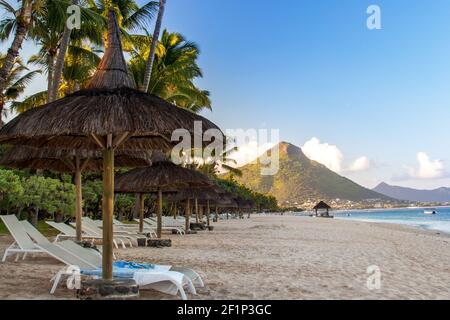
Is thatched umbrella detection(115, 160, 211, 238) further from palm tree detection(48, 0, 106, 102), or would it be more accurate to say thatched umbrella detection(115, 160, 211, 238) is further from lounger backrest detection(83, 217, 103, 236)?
palm tree detection(48, 0, 106, 102)

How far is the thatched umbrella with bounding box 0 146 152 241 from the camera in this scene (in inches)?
364

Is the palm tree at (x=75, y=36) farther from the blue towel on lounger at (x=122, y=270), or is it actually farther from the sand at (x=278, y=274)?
the blue towel on lounger at (x=122, y=270)

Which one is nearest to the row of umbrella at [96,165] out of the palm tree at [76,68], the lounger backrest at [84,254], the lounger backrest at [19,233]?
the lounger backrest at [19,233]

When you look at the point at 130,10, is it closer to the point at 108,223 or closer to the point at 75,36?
the point at 75,36

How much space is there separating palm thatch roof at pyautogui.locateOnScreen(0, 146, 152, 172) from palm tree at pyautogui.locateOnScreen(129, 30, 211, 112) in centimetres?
1054

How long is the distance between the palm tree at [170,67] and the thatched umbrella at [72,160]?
10690mm

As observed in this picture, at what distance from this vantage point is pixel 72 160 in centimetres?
1028

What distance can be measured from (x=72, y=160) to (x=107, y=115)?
18.9ft

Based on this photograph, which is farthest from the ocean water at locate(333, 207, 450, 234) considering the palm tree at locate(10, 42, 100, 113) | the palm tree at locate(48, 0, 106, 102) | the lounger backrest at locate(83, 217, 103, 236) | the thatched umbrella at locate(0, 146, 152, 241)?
the thatched umbrella at locate(0, 146, 152, 241)

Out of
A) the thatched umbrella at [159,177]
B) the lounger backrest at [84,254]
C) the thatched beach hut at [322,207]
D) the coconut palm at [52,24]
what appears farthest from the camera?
the thatched beach hut at [322,207]

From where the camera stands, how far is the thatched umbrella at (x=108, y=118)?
16.0 ft

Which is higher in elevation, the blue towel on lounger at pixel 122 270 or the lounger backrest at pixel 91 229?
the lounger backrest at pixel 91 229

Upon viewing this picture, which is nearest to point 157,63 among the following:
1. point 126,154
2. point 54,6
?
point 54,6
